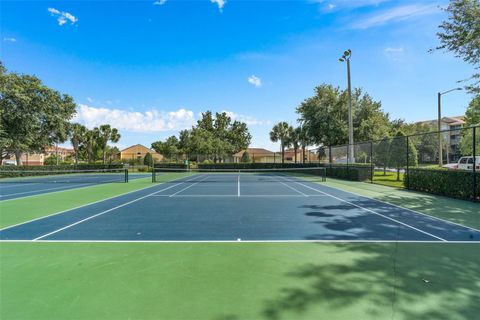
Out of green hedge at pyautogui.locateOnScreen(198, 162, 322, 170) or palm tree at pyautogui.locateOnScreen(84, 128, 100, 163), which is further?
palm tree at pyautogui.locateOnScreen(84, 128, 100, 163)

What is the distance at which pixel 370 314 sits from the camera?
3.16 m

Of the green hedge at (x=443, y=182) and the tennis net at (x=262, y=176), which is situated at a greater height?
the green hedge at (x=443, y=182)

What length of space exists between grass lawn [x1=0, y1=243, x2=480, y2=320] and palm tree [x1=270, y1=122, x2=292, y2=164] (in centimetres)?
6301

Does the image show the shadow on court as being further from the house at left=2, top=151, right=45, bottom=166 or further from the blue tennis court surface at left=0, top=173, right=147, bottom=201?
the house at left=2, top=151, right=45, bottom=166

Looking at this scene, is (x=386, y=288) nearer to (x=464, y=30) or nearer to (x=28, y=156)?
(x=464, y=30)

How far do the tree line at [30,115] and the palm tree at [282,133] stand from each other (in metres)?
42.1

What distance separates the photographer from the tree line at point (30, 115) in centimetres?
3319

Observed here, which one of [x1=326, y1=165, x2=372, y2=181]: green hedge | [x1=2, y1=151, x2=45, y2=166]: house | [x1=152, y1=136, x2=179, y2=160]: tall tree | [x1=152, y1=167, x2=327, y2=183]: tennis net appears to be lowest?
[x1=152, y1=167, x2=327, y2=183]: tennis net

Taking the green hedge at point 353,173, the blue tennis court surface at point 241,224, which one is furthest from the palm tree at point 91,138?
the blue tennis court surface at point 241,224

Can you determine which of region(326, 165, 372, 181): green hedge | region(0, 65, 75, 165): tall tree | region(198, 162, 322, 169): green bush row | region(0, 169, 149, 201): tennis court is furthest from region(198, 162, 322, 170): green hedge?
region(0, 65, 75, 165): tall tree

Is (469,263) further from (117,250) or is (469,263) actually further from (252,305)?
(117,250)

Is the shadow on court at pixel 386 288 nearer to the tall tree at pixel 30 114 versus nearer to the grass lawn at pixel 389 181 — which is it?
the grass lawn at pixel 389 181

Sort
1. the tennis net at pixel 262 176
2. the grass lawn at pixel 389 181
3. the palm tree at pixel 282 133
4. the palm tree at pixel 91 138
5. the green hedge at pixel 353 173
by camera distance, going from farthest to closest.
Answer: the palm tree at pixel 282 133
the palm tree at pixel 91 138
the tennis net at pixel 262 176
the green hedge at pixel 353 173
the grass lawn at pixel 389 181

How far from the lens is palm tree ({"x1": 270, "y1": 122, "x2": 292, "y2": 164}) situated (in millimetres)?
68438
